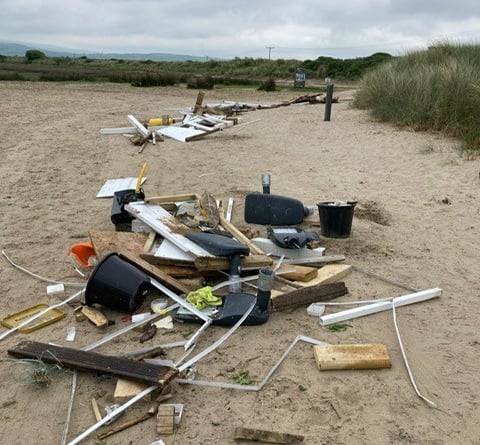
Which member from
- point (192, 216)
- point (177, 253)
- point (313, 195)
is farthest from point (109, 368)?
point (313, 195)

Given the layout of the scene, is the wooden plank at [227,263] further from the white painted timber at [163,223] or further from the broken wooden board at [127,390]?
the broken wooden board at [127,390]

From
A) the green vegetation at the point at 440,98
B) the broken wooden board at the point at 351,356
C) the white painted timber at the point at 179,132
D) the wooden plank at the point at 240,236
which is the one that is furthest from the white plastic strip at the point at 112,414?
the white painted timber at the point at 179,132

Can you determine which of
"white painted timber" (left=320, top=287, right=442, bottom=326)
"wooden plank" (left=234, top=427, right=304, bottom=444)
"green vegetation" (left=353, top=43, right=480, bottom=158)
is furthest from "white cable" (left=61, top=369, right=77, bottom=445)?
"green vegetation" (left=353, top=43, right=480, bottom=158)

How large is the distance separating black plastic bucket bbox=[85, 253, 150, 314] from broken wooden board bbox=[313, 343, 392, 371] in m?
1.40

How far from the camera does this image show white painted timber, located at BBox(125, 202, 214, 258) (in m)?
4.08

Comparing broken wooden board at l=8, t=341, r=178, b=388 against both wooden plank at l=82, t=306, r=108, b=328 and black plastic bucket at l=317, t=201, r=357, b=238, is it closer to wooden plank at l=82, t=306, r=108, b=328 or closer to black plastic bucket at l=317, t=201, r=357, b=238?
wooden plank at l=82, t=306, r=108, b=328

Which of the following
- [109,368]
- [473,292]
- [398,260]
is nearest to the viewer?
[109,368]

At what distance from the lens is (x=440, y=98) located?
1083 cm

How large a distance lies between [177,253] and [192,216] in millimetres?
1177

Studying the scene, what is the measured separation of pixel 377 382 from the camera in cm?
294

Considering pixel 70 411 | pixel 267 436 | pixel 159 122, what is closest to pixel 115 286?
pixel 70 411

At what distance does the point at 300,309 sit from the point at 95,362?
1.60 meters

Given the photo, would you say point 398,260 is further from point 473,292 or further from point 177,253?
point 177,253

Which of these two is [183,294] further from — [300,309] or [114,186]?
[114,186]
